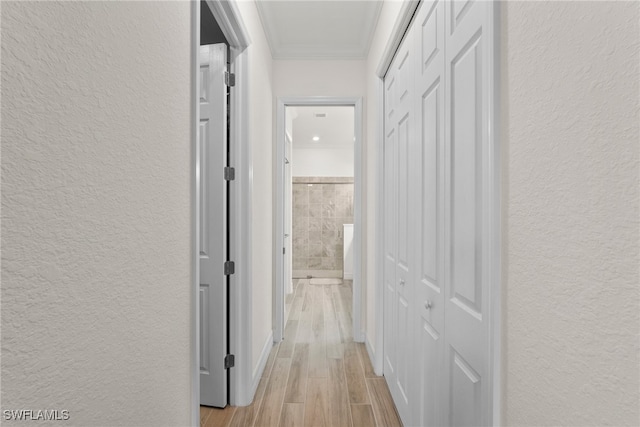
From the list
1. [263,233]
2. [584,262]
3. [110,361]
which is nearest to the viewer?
[584,262]

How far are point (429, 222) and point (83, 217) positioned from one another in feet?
4.01

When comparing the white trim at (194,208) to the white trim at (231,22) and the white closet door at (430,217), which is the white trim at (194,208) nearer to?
the white trim at (231,22)

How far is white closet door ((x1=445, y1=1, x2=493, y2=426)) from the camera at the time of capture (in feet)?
3.20

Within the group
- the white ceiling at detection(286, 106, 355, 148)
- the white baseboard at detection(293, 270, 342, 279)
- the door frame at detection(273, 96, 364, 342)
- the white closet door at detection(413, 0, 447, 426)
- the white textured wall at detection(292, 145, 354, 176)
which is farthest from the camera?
the white textured wall at detection(292, 145, 354, 176)

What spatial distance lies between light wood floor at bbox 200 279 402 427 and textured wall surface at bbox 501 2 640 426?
1.39 meters

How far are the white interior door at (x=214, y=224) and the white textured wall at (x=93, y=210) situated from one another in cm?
104

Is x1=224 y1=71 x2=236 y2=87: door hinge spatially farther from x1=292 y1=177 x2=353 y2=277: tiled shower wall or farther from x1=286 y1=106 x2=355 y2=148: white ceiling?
x1=292 y1=177 x2=353 y2=277: tiled shower wall

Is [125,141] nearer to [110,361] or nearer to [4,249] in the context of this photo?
[4,249]

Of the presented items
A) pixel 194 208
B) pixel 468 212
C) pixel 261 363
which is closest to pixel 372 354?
pixel 261 363

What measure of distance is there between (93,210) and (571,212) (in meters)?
0.89

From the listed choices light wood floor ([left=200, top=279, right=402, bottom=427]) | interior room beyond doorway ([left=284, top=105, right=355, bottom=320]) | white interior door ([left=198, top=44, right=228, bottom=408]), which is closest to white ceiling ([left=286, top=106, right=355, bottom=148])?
interior room beyond doorway ([left=284, top=105, right=355, bottom=320])

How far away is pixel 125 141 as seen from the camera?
78 centimetres

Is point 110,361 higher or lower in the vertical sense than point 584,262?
lower

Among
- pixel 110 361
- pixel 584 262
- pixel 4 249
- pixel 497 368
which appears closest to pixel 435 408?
pixel 497 368
